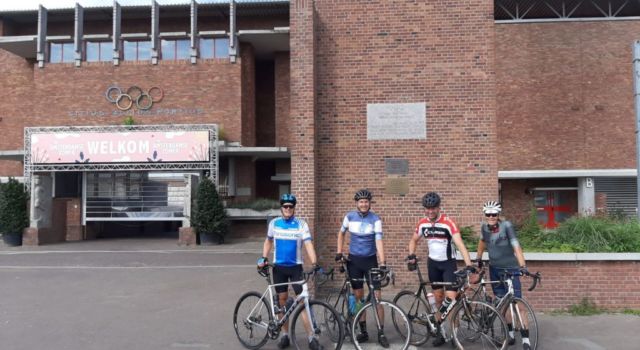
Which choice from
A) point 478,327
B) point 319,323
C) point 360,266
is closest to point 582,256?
point 478,327

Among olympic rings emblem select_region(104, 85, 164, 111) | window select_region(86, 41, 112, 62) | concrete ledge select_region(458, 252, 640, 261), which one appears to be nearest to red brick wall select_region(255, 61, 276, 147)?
olympic rings emblem select_region(104, 85, 164, 111)

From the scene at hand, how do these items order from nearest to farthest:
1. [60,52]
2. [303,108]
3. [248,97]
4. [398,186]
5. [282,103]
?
1. [303,108]
2. [398,186]
3. [60,52]
4. [248,97]
5. [282,103]

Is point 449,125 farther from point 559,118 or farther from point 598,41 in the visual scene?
point 598,41

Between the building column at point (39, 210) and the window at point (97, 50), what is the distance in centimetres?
713

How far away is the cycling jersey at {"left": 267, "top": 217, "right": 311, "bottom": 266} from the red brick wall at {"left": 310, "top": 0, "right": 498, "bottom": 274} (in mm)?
3135

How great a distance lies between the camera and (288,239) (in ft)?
20.1

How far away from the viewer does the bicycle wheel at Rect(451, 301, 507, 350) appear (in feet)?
18.7

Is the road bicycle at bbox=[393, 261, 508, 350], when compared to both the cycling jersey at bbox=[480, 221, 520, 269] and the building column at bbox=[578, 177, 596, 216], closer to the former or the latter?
the cycling jersey at bbox=[480, 221, 520, 269]

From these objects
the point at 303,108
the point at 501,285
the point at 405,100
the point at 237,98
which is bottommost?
the point at 501,285

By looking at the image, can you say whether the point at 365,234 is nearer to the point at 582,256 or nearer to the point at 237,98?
the point at 582,256

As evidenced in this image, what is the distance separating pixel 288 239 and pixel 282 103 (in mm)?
20991

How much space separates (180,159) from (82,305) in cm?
1305

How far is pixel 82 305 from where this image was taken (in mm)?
8750

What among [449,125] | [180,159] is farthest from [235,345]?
[180,159]
